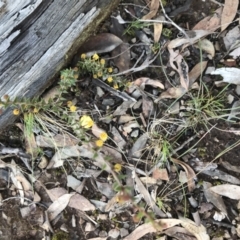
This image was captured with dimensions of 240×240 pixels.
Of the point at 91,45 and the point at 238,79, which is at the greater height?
the point at 91,45

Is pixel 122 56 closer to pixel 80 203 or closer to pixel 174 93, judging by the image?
pixel 174 93

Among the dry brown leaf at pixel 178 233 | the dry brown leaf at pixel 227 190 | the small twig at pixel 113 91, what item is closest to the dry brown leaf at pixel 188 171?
the dry brown leaf at pixel 227 190

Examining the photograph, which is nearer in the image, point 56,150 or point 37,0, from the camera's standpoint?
point 37,0

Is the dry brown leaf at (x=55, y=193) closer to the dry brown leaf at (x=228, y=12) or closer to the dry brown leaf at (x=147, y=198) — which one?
the dry brown leaf at (x=147, y=198)

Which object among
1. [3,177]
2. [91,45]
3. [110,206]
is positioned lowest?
[110,206]

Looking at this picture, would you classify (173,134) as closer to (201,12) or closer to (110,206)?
(110,206)

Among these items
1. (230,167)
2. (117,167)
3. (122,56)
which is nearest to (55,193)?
(117,167)

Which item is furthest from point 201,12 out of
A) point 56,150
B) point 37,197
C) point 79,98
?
point 37,197
